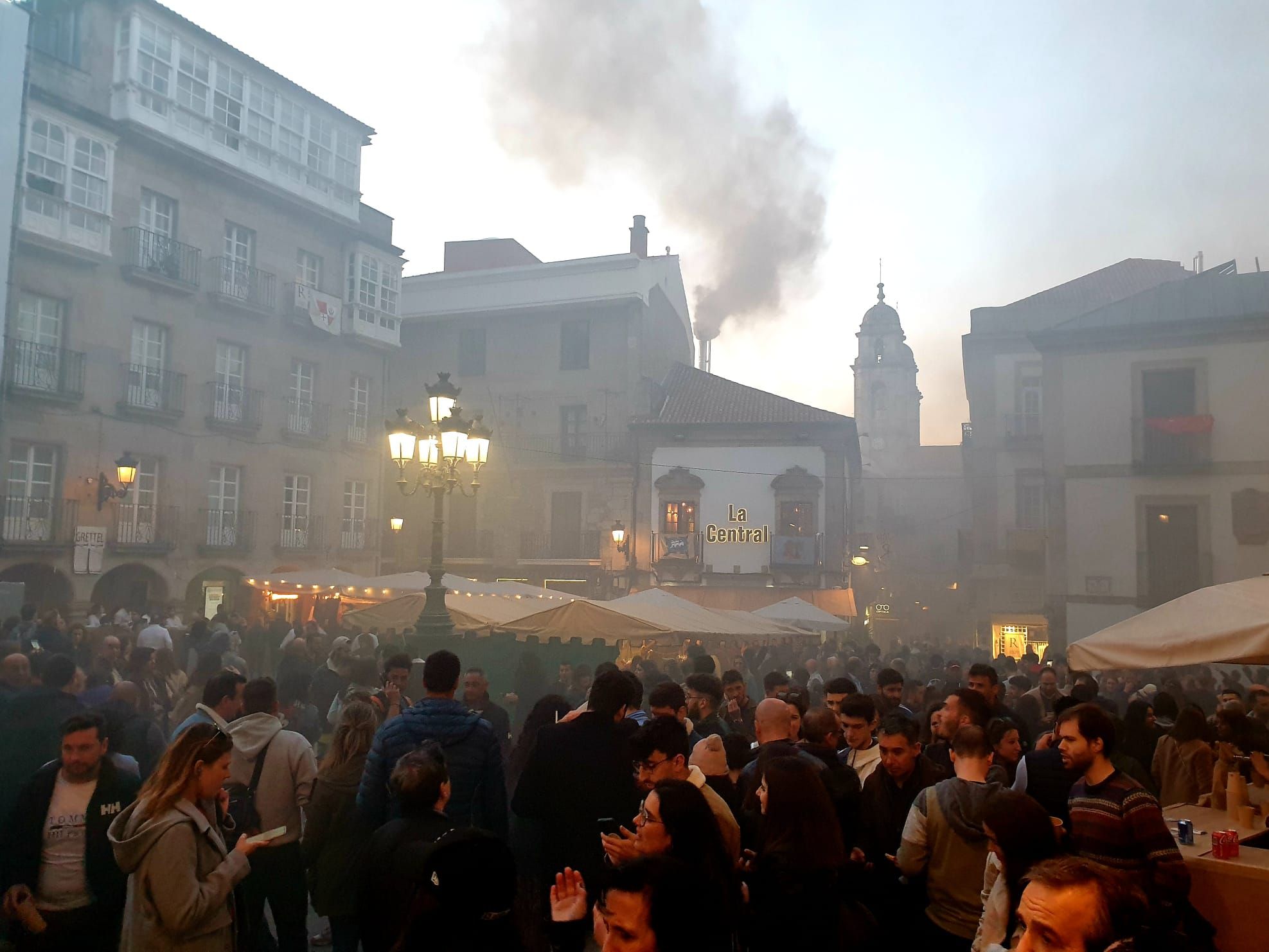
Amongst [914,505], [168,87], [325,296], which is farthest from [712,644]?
[914,505]

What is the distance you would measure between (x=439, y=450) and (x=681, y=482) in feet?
72.5

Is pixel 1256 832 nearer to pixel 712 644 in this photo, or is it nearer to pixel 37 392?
pixel 712 644

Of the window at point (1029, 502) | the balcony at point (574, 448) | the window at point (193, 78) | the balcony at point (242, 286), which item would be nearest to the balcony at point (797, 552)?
the balcony at point (574, 448)

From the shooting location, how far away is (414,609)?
13617 mm

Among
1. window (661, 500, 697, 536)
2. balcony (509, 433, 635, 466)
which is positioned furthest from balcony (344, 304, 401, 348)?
window (661, 500, 697, 536)

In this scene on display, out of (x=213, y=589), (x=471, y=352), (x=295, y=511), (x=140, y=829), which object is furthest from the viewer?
(x=471, y=352)

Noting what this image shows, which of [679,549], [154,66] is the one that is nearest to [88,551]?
[154,66]

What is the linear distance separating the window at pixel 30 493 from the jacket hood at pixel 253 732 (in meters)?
18.4

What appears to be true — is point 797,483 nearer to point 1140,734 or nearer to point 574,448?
point 574,448

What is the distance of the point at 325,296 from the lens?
2812 centimetres

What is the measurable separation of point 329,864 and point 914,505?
62.4 metres

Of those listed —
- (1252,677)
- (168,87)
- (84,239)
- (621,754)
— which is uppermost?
(168,87)

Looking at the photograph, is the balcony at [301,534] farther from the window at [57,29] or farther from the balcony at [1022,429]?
the balcony at [1022,429]

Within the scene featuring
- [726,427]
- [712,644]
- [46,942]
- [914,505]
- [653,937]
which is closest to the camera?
[653,937]
